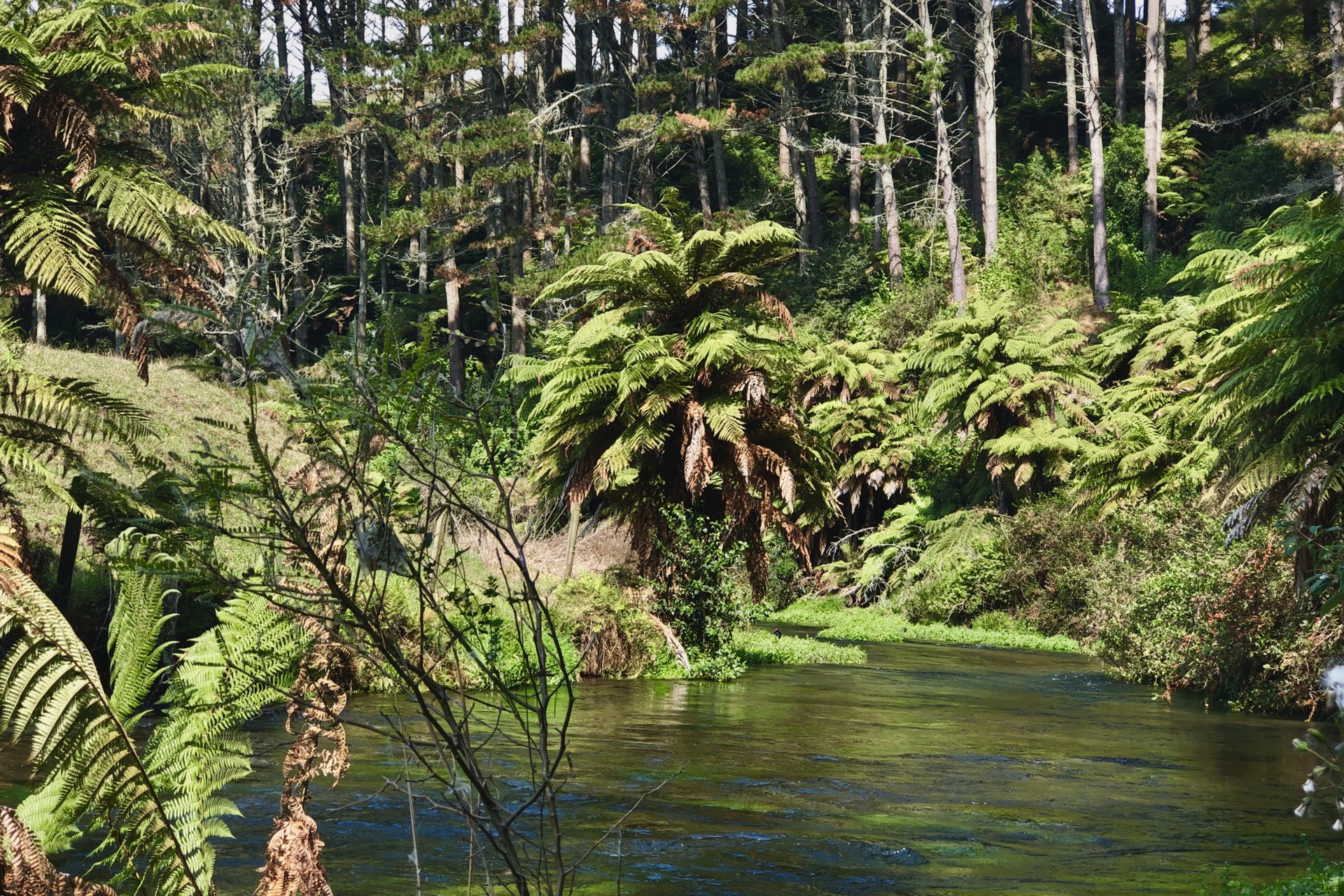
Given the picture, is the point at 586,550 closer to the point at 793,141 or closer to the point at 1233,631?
the point at 1233,631

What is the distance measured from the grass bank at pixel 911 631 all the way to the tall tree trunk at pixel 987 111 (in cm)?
1119

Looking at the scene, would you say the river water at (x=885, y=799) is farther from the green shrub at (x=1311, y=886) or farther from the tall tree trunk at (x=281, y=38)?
the tall tree trunk at (x=281, y=38)

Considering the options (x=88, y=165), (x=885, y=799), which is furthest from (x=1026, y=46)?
(x=885, y=799)

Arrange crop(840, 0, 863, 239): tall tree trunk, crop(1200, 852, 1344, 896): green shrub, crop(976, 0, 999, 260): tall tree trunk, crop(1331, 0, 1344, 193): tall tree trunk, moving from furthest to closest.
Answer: crop(840, 0, 863, 239): tall tree trunk → crop(976, 0, 999, 260): tall tree trunk → crop(1331, 0, 1344, 193): tall tree trunk → crop(1200, 852, 1344, 896): green shrub

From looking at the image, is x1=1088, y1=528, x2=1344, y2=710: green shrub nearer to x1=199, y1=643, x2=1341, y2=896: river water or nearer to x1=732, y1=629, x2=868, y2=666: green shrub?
x1=199, y1=643, x2=1341, y2=896: river water

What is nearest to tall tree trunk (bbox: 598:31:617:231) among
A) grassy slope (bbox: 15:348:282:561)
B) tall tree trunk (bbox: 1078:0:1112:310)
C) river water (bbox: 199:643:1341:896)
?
grassy slope (bbox: 15:348:282:561)

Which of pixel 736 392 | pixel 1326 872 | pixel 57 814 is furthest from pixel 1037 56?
pixel 57 814

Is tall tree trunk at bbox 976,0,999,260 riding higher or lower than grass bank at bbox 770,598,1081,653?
higher

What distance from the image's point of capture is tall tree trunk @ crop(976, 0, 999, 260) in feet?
97.0

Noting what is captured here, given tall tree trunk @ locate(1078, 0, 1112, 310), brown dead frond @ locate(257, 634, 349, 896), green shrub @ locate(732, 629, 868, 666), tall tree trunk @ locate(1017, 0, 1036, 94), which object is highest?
tall tree trunk @ locate(1017, 0, 1036, 94)

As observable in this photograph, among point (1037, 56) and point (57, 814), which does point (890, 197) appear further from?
point (57, 814)

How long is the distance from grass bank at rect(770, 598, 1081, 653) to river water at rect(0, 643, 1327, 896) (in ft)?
21.3

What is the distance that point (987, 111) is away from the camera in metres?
29.7

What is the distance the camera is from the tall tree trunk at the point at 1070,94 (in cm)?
3116
